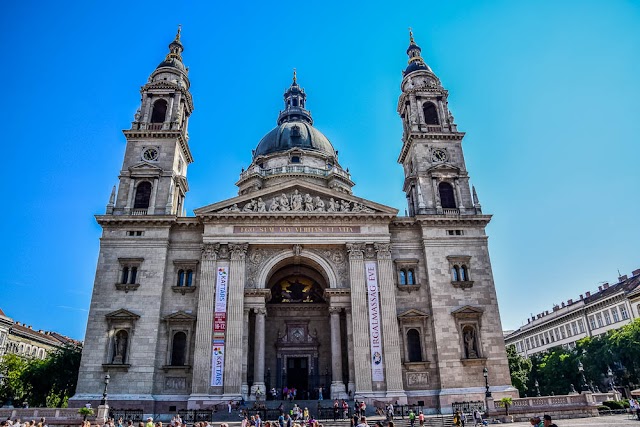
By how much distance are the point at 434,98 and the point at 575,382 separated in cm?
3733

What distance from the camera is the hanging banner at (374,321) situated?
31938 mm

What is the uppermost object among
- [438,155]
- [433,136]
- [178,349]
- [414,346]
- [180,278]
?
[433,136]

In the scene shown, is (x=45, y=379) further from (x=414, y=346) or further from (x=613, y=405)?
(x=613, y=405)

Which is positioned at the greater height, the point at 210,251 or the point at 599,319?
the point at 210,251

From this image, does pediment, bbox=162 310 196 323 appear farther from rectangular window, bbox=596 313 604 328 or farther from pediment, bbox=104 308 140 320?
rectangular window, bbox=596 313 604 328

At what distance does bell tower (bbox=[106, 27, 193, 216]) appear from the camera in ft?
122

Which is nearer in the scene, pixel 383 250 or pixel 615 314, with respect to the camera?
pixel 383 250

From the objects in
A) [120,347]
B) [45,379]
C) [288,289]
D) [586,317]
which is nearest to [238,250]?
[288,289]

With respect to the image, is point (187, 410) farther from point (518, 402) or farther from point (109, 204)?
point (518, 402)

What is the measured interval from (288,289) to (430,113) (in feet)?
65.7

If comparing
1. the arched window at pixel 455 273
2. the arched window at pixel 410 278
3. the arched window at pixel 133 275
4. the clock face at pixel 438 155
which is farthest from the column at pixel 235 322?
the clock face at pixel 438 155

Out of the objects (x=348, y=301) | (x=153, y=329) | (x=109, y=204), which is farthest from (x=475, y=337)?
(x=109, y=204)

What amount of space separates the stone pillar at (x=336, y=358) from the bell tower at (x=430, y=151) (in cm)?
1046

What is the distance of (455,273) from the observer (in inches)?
1399
